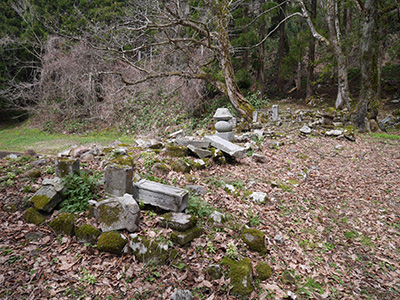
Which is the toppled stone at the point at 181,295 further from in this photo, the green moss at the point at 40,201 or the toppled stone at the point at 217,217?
the green moss at the point at 40,201

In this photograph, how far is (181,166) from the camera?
4.74m

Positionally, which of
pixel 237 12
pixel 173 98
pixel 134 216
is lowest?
pixel 134 216

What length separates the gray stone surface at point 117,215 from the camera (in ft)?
9.25

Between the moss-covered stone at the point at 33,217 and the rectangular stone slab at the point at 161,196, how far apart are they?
1139mm

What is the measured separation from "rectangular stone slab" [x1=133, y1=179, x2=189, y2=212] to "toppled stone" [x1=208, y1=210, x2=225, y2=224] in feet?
1.37

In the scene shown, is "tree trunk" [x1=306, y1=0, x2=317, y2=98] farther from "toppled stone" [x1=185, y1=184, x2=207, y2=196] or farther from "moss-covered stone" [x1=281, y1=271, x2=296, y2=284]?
"moss-covered stone" [x1=281, y1=271, x2=296, y2=284]

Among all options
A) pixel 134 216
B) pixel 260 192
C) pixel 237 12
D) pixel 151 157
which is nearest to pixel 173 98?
pixel 237 12

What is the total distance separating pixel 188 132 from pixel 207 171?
21.6 feet

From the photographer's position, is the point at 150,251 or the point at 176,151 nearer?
the point at 150,251

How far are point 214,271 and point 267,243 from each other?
1.03m

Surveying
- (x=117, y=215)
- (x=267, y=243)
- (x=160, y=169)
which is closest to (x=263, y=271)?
(x=267, y=243)

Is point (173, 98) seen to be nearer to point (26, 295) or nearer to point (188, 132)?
point (188, 132)

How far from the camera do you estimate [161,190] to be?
10.6 feet

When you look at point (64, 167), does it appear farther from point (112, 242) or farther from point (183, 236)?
point (183, 236)
